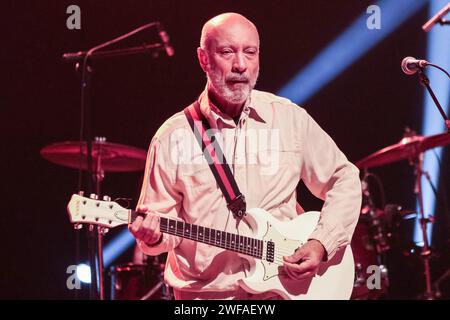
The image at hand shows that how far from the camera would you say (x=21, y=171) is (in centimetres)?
673

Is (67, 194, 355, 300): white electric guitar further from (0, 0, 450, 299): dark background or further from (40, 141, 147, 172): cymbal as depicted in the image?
(0, 0, 450, 299): dark background

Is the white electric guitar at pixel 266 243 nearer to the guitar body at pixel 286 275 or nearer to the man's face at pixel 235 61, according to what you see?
the guitar body at pixel 286 275

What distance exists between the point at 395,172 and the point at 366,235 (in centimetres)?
136

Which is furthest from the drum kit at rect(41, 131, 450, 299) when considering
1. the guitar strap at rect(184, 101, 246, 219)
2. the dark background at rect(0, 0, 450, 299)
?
the guitar strap at rect(184, 101, 246, 219)

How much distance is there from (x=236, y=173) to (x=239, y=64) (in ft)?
1.91

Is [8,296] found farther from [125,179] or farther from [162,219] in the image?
[162,219]

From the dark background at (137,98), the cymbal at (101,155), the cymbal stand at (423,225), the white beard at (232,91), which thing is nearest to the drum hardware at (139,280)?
the dark background at (137,98)

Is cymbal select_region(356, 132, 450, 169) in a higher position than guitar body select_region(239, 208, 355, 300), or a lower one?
higher

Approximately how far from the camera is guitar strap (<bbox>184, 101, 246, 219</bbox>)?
3.71 metres

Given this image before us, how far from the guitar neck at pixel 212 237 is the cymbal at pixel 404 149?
2.94 m

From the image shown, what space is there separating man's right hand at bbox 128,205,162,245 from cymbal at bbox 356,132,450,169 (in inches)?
129

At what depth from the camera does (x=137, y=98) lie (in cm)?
674
